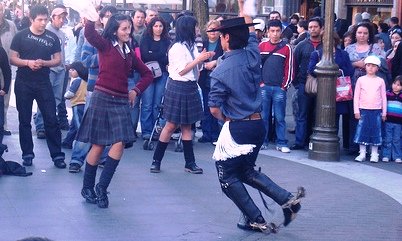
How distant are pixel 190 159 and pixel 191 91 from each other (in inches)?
31.6

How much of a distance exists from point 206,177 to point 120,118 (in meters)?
2.07

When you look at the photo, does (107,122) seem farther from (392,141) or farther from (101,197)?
(392,141)

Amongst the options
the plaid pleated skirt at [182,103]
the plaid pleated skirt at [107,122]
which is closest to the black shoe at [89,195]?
the plaid pleated skirt at [107,122]

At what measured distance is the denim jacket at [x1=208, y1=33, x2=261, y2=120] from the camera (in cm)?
773

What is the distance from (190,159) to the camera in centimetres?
1043

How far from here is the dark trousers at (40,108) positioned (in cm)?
1034

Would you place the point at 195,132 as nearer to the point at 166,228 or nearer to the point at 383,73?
the point at 383,73

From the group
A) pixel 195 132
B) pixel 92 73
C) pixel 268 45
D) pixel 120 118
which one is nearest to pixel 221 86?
pixel 120 118

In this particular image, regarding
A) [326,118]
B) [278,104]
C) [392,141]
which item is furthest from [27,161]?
[392,141]

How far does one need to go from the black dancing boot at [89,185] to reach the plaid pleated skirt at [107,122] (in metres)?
0.28

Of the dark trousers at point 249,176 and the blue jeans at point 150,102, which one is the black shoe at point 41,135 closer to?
the blue jeans at point 150,102

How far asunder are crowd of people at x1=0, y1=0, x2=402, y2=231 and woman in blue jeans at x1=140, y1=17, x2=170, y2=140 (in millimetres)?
15

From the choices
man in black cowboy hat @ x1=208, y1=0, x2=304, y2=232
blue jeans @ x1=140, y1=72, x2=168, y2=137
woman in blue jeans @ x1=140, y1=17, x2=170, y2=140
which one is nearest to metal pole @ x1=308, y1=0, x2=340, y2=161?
woman in blue jeans @ x1=140, y1=17, x2=170, y2=140

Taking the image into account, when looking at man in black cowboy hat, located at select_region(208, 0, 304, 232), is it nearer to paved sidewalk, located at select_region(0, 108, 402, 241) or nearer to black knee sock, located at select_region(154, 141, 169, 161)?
paved sidewalk, located at select_region(0, 108, 402, 241)
